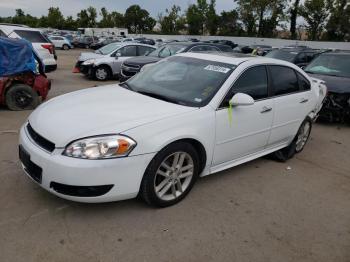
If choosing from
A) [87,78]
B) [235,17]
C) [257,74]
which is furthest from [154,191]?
[235,17]

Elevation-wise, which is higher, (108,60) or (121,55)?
(121,55)

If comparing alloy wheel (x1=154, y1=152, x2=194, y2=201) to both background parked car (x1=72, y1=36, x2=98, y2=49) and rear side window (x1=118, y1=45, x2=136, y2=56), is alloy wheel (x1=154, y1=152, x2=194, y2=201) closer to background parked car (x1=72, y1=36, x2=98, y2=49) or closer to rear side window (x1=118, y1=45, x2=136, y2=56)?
rear side window (x1=118, y1=45, x2=136, y2=56)

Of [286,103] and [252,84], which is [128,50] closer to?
[286,103]

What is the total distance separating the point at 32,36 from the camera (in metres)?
11.2

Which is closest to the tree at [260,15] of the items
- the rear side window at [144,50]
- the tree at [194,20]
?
the tree at [194,20]

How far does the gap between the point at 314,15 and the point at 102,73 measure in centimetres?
4253

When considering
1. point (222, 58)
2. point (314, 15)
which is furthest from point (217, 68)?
point (314, 15)

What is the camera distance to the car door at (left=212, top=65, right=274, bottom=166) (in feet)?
12.8

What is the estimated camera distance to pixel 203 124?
3.63 m

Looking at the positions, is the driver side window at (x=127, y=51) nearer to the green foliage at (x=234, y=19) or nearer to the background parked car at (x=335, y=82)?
the background parked car at (x=335, y=82)

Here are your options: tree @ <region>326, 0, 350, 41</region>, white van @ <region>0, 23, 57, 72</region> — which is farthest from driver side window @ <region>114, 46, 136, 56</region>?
tree @ <region>326, 0, 350, 41</region>

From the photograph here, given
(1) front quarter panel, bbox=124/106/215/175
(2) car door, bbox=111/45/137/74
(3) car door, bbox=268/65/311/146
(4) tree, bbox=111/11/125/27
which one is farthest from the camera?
(4) tree, bbox=111/11/125/27

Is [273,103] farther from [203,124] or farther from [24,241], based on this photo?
[24,241]

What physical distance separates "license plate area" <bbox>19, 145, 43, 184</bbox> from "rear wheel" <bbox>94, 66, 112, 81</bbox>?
1009cm
